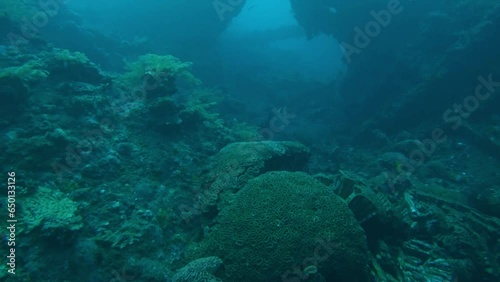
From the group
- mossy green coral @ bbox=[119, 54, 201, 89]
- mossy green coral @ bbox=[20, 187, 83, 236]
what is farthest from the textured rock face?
mossy green coral @ bbox=[119, 54, 201, 89]

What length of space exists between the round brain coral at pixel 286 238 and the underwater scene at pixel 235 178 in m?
0.03

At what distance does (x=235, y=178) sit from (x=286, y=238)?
240cm

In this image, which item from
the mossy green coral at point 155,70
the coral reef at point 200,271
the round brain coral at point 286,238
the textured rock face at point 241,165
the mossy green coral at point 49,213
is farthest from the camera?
the mossy green coral at point 155,70

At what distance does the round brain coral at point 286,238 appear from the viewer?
5.21 metres

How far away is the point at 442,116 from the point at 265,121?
10078 mm

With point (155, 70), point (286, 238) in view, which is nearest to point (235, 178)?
point (286, 238)

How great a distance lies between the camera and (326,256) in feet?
17.6

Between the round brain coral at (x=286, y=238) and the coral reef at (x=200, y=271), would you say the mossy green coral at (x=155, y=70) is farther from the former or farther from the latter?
the coral reef at (x=200, y=271)

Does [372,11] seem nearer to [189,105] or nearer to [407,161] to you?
[407,161]

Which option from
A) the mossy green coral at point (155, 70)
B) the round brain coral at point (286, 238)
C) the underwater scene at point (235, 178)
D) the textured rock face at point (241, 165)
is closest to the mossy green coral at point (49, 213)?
the underwater scene at point (235, 178)

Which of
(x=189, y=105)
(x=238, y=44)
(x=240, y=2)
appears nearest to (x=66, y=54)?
(x=189, y=105)

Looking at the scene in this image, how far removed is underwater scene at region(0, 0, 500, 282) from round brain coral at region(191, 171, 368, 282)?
0.03m

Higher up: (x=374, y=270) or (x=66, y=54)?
(x=66, y=54)

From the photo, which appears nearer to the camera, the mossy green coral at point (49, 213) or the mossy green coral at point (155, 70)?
the mossy green coral at point (49, 213)
